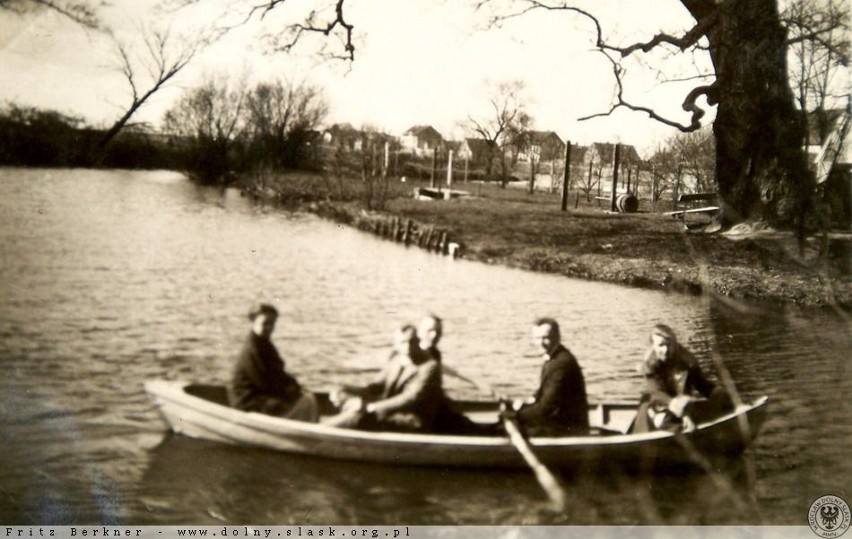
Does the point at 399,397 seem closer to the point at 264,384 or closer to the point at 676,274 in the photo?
the point at 264,384

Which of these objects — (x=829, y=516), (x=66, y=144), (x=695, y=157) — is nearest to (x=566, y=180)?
(x=695, y=157)

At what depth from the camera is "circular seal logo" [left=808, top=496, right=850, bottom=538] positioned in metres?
2.62

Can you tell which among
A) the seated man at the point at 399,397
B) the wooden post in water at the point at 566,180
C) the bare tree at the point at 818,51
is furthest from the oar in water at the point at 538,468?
the bare tree at the point at 818,51

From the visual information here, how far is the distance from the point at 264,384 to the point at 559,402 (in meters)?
0.96

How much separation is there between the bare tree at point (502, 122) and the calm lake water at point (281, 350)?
1.41 ft

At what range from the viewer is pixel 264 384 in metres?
2.40

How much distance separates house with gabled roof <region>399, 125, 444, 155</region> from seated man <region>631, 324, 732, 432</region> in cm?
102

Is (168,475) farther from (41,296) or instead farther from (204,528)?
(41,296)

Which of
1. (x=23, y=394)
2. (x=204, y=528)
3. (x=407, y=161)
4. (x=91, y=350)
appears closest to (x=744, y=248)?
(x=407, y=161)

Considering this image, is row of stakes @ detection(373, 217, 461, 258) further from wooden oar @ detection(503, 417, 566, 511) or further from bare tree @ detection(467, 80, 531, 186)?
wooden oar @ detection(503, 417, 566, 511)

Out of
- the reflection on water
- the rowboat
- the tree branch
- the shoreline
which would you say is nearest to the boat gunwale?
the rowboat

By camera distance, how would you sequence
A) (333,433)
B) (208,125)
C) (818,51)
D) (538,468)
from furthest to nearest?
(818,51) → (208,125) → (538,468) → (333,433)

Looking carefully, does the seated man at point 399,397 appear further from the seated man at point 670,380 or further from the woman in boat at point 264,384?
the seated man at point 670,380

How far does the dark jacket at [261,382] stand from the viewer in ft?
7.77
